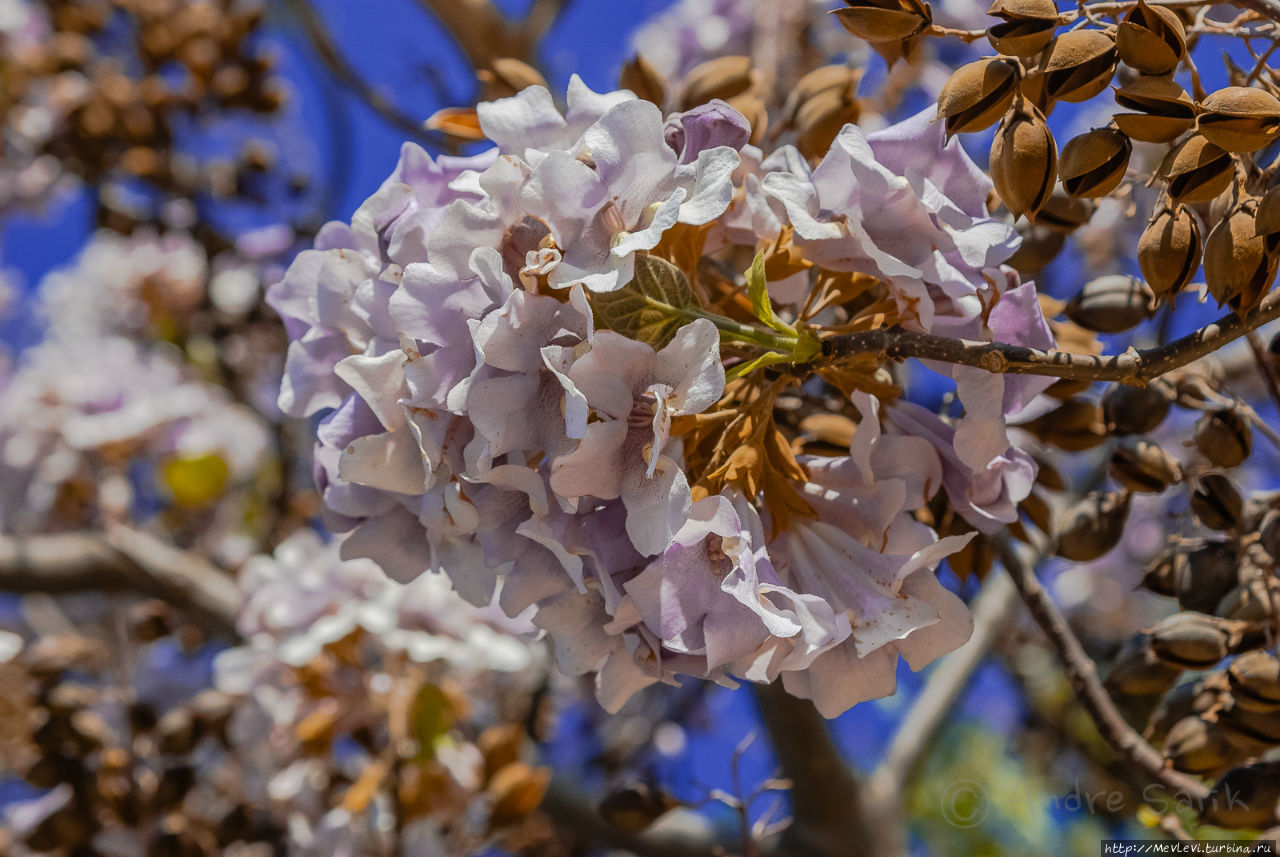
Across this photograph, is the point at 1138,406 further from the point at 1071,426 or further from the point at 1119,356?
the point at 1119,356

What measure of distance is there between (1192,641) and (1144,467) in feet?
0.45

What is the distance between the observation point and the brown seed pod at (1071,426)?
843 mm

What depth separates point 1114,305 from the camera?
2.66 feet

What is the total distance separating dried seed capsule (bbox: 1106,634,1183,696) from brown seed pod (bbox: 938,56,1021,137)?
0.46m

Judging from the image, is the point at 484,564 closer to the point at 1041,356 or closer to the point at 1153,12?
the point at 1041,356

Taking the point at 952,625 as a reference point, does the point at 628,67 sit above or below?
above

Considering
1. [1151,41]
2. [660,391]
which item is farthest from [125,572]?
[1151,41]

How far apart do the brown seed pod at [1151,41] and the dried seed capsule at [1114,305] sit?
9.4 inches

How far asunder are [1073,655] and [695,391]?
1.67 feet

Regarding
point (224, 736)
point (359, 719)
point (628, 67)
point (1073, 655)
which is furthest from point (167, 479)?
point (1073, 655)

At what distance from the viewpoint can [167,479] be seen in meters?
2.03

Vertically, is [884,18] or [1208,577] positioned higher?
[884,18]

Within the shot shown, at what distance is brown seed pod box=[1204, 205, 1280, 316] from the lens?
0.57 metres

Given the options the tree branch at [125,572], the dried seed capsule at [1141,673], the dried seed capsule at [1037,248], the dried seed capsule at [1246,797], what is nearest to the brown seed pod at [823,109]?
the dried seed capsule at [1037,248]
